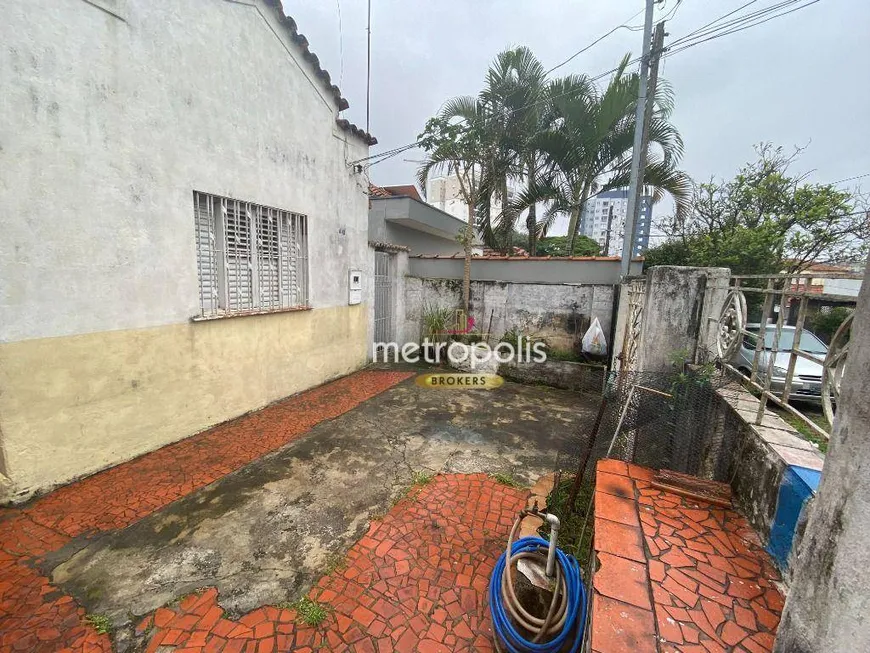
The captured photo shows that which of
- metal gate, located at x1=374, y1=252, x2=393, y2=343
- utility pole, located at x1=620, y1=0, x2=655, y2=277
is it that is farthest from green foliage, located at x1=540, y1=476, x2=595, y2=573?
metal gate, located at x1=374, y1=252, x2=393, y2=343

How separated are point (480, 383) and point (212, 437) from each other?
4.38 m

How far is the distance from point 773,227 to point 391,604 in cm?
955

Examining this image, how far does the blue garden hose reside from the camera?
1.77 meters

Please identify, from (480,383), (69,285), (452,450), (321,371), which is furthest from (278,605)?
(480,383)

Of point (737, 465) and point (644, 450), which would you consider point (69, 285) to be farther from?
point (737, 465)

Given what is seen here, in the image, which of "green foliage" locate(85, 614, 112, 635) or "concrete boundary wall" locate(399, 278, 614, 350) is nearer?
"green foliage" locate(85, 614, 112, 635)

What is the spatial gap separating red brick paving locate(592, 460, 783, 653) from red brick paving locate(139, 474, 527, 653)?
2.88 feet

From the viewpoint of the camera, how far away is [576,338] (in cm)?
734

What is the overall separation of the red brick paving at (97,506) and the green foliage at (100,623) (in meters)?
0.02

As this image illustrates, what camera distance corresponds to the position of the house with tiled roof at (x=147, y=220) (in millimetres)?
2924

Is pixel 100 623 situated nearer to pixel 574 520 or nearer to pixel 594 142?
pixel 574 520

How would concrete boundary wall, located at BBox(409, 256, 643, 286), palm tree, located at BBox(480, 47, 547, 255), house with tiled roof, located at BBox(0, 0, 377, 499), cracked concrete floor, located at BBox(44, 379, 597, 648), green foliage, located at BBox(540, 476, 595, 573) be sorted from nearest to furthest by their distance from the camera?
cracked concrete floor, located at BBox(44, 379, 597, 648), green foliage, located at BBox(540, 476, 595, 573), house with tiled roof, located at BBox(0, 0, 377, 499), concrete boundary wall, located at BBox(409, 256, 643, 286), palm tree, located at BBox(480, 47, 547, 255)

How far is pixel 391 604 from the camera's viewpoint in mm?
2232

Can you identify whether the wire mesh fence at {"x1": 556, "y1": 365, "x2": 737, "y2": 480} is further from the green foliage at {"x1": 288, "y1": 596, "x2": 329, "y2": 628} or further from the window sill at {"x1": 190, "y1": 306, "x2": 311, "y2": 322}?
the window sill at {"x1": 190, "y1": 306, "x2": 311, "y2": 322}
